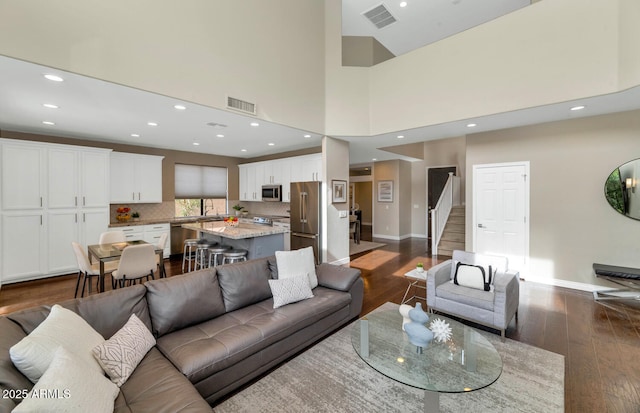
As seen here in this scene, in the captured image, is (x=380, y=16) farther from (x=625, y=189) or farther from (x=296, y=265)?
(x=296, y=265)

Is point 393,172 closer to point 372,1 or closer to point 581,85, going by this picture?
point 372,1

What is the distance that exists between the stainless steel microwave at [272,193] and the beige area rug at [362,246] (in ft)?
8.02

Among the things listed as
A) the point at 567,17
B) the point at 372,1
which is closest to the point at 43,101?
the point at 372,1

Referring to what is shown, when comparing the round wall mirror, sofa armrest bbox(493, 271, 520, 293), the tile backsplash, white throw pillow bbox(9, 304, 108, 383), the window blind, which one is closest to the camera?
white throw pillow bbox(9, 304, 108, 383)

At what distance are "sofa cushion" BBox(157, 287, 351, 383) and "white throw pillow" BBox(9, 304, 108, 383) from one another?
0.49 m

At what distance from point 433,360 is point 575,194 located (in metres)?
4.47

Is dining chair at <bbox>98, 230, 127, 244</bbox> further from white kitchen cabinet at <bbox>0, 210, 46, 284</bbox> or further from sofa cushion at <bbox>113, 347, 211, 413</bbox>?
sofa cushion at <bbox>113, 347, 211, 413</bbox>

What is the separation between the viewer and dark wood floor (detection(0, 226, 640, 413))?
2.07 meters

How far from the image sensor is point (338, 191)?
561 cm

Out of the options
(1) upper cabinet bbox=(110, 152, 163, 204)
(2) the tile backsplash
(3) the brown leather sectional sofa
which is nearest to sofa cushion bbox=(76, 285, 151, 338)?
(3) the brown leather sectional sofa

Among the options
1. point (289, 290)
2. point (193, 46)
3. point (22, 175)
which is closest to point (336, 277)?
point (289, 290)

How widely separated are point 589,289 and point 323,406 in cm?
492

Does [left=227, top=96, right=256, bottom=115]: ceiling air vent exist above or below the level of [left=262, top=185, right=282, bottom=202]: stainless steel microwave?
above

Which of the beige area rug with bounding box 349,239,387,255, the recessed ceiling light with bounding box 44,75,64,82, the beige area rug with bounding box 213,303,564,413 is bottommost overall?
the beige area rug with bounding box 213,303,564,413
